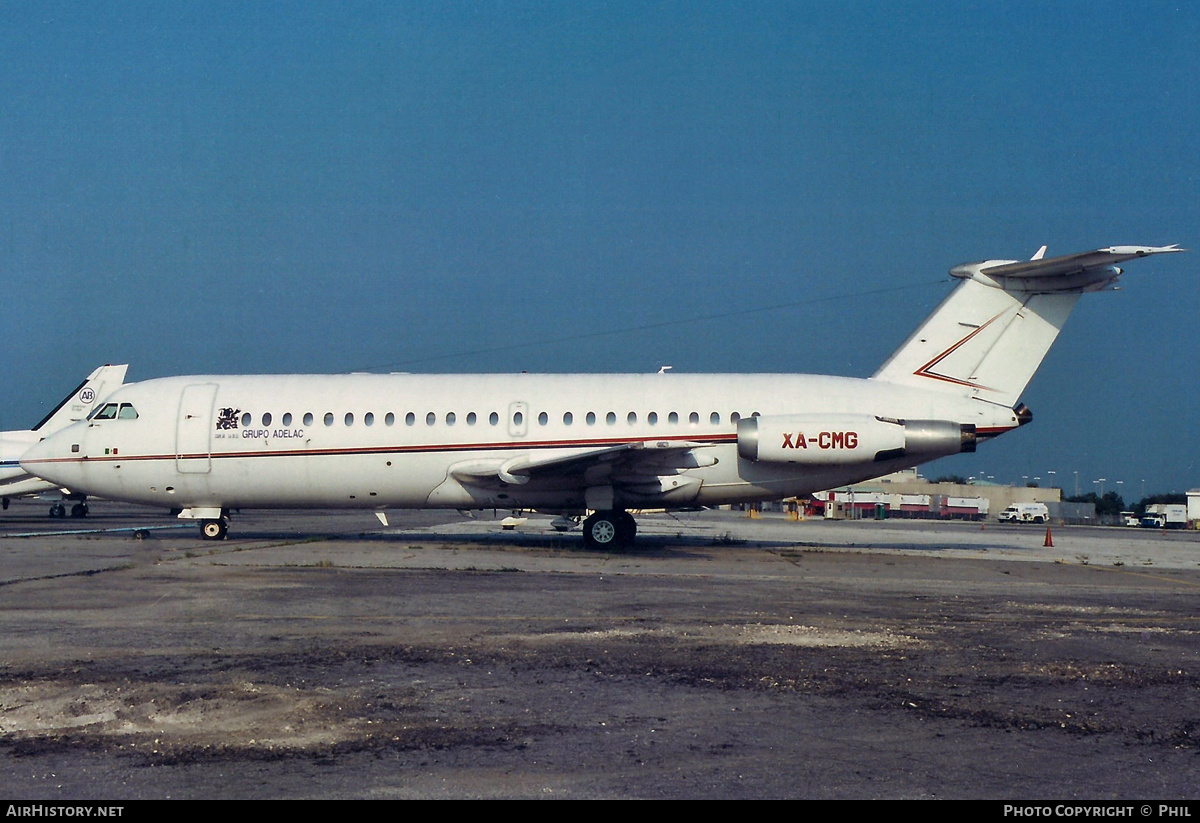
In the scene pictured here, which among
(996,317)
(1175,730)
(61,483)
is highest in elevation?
(996,317)

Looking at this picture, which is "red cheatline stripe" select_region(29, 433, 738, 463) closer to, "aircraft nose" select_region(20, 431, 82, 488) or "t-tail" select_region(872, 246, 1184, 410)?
"aircraft nose" select_region(20, 431, 82, 488)

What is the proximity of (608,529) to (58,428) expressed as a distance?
30961 millimetres

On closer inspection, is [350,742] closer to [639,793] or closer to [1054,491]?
[639,793]

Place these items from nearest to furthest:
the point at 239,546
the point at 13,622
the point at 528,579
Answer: the point at 13,622, the point at 528,579, the point at 239,546

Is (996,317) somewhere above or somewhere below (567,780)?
above

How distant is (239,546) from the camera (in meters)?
22.2

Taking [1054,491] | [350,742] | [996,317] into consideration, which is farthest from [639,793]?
[1054,491]

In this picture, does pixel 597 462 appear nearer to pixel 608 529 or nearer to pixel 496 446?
pixel 608 529

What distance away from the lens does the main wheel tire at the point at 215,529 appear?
79.4 ft

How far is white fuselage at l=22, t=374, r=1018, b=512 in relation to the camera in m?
22.6

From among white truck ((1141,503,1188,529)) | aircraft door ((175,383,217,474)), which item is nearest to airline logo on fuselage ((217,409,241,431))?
aircraft door ((175,383,217,474))

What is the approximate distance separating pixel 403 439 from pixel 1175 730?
17.7 meters

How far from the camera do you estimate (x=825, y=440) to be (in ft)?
72.0
